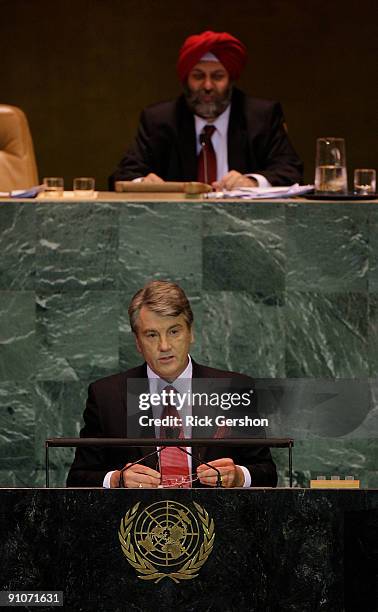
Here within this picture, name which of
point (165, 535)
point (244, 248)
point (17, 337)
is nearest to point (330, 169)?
point (244, 248)

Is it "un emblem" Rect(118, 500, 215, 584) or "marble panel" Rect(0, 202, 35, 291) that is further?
"marble panel" Rect(0, 202, 35, 291)

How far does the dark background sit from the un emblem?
5.07 m

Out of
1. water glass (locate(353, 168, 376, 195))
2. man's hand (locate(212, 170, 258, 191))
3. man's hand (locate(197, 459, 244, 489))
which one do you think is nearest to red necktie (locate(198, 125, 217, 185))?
man's hand (locate(212, 170, 258, 191))

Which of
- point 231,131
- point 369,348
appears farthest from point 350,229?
point 231,131

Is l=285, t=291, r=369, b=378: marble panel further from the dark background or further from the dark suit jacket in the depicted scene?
the dark background

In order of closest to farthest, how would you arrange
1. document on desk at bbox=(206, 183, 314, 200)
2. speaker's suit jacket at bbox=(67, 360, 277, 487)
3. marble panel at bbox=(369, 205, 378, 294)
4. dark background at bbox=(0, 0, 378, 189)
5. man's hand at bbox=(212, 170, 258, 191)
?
speaker's suit jacket at bbox=(67, 360, 277, 487)
marble panel at bbox=(369, 205, 378, 294)
document on desk at bbox=(206, 183, 314, 200)
man's hand at bbox=(212, 170, 258, 191)
dark background at bbox=(0, 0, 378, 189)

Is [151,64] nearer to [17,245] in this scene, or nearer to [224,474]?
[17,245]

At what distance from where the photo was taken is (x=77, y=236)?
11.7 ft

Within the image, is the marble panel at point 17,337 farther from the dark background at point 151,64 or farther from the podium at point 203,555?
the dark background at point 151,64

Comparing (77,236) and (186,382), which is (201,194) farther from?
(186,382)

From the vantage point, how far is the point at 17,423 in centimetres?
359

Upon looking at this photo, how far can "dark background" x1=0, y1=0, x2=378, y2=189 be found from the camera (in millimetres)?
6594

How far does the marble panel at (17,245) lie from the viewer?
11.6ft

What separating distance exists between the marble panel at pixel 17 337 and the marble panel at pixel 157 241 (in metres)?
0.28
